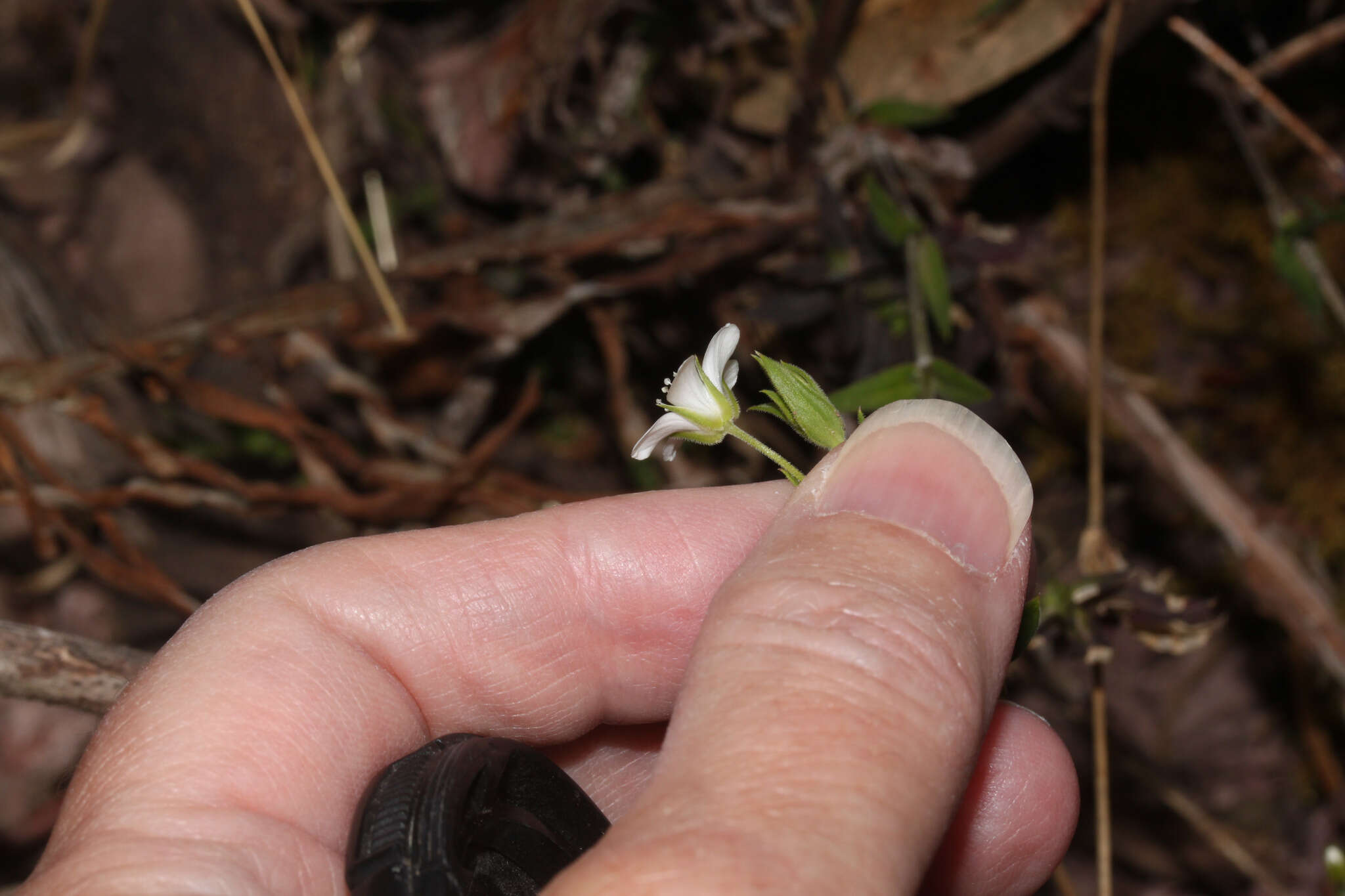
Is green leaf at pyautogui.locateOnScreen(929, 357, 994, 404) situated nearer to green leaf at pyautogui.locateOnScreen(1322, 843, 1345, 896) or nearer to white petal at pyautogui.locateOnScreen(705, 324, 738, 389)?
white petal at pyautogui.locateOnScreen(705, 324, 738, 389)

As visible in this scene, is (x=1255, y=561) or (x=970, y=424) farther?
(x=1255, y=561)

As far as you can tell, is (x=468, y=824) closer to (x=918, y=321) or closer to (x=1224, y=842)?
(x=918, y=321)

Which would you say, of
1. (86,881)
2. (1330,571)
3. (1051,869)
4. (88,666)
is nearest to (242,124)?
(88,666)

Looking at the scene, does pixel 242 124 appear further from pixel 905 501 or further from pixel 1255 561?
pixel 1255 561

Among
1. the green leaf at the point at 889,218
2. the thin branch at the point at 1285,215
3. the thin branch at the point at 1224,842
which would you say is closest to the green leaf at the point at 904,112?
the green leaf at the point at 889,218

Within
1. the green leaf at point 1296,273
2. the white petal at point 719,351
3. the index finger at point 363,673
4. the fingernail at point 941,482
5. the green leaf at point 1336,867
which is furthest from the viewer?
the green leaf at point 1296,273

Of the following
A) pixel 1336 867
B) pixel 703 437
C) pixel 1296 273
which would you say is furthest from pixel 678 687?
pixel 1296 273

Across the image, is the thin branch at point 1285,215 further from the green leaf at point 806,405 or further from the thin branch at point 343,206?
the thin branch at point 343,206
